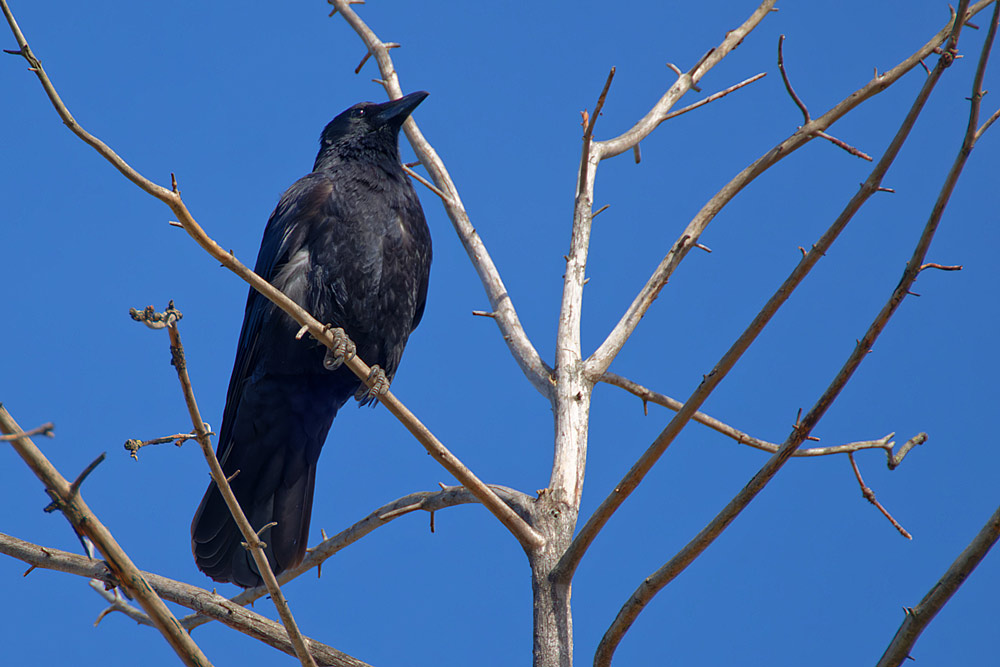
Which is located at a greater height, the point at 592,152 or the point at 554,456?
the point at 592,152

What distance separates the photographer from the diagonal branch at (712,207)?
360 centimetres

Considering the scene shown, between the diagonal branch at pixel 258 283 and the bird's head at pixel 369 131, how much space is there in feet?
5.72

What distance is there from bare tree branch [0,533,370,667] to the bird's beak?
2.60m

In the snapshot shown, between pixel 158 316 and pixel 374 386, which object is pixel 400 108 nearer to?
pixel 374 386

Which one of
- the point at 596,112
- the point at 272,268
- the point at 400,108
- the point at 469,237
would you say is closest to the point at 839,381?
the point at 596,112

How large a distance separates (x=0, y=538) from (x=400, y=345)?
192 cm

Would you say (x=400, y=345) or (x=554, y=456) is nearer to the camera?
(x=554, y=456)

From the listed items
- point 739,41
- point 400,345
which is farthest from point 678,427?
Answer: point 739,41

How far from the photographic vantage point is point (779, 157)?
3.63 meters

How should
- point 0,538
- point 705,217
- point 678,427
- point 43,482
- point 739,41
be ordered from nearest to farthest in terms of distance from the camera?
point 43,482 < point 678,427 < point 0,538 < point 705,217 < point 739,41

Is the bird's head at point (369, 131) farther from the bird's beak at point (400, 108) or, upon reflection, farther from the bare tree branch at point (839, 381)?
the bare tree branch at point (839, 381)

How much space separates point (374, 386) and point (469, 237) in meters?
1.40

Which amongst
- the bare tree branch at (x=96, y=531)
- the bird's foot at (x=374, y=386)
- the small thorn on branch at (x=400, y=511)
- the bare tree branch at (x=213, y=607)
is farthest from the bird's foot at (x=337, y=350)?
the bare tree branch at (x=96, y=531)

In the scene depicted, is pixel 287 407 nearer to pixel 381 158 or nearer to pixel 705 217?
pixel 381 158
